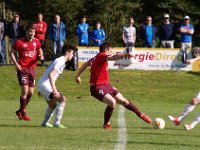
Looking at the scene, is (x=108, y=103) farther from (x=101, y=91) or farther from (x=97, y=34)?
(x=97, y=34)

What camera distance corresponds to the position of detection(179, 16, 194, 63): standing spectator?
2780 cm

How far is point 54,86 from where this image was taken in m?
14.0

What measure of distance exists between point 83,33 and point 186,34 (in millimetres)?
4247

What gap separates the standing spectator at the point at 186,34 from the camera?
2780 centimetres

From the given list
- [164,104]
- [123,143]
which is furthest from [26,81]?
[164,104]

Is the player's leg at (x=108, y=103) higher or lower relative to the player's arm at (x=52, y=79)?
lower

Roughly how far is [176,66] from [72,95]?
18.2 ft

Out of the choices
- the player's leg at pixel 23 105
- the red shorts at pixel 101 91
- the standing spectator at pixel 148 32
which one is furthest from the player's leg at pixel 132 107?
the standing spectator at pixel 148 32

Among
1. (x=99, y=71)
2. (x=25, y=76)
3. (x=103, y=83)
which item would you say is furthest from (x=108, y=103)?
(x=25, y=76)

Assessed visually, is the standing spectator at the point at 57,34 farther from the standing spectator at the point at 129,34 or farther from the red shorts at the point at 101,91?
the red shorts at the point at 101,91

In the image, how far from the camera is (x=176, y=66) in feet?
96.4

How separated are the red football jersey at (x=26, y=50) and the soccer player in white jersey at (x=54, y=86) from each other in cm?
204

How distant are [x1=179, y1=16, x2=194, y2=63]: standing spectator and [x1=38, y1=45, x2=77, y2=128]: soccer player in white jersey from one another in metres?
14.0

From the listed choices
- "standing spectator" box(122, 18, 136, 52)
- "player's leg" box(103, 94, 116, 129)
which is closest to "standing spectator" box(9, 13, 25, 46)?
"standing spectator" box(122, 18, 136, 52)
